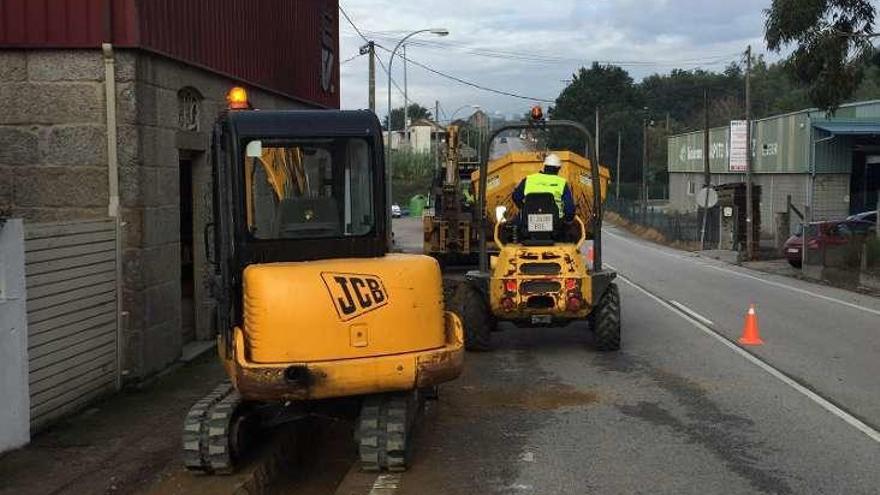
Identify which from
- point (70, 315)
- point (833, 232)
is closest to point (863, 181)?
point (833, 232)

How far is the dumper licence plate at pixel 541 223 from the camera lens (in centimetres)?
1165

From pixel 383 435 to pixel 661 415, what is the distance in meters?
3.13

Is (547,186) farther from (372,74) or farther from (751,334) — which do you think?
(372,74)

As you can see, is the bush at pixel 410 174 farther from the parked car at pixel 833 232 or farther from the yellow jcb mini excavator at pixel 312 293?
the yellow jcb mini excavator at pixel 312 293

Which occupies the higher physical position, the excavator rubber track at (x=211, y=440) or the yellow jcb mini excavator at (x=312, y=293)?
→ the yellow jcb mini excavator at (x=312, y=293)

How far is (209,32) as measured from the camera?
1160cm

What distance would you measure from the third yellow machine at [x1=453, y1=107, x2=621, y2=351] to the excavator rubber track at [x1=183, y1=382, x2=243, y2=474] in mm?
5469

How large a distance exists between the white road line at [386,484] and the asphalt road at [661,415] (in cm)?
2

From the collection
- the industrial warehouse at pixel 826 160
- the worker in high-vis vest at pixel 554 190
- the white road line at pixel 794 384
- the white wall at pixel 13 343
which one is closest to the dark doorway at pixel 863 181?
the industrial warehouse at pixel 826 160

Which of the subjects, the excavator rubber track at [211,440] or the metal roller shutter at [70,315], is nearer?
the excavator rubber track at [211,440]

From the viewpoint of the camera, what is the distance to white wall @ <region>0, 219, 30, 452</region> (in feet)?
22.4

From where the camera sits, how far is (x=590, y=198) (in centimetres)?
1470

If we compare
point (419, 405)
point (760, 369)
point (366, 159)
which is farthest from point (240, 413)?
point (760, 369)

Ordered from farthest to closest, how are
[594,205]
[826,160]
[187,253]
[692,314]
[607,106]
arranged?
[607,106]
[826,160]
[692,314]
[187,253]
[594,205]
